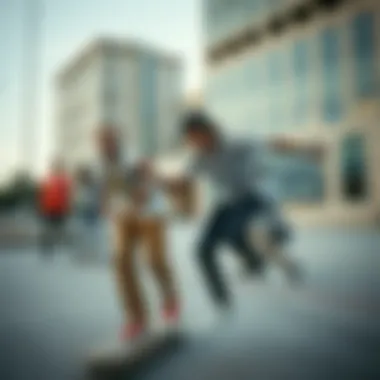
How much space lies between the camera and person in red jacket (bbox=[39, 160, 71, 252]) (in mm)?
2888

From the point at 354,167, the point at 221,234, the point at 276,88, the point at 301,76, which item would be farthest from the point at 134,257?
the point at 301,76

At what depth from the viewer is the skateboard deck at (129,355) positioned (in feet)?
6.42

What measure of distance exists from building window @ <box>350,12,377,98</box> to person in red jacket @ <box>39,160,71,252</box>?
13.6 ft

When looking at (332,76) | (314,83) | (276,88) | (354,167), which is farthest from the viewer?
(314,83)

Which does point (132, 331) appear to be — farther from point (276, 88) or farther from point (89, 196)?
point (276, 88)

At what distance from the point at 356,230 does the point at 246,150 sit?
339cm

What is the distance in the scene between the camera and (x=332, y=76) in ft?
23.1

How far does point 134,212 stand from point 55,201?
144 centimetres

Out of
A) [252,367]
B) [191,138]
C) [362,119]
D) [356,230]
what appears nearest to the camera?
[252,367]

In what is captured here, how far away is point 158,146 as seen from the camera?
287 centimetres

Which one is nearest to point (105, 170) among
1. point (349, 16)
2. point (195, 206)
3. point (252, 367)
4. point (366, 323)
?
point (195, 206)

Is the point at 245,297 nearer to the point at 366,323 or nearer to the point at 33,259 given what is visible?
the point at 366,323

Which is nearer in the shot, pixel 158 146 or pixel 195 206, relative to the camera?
pixel 158 146

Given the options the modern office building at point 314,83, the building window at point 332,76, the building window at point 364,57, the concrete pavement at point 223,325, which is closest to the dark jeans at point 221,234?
the concrete pavement at point 223,325
